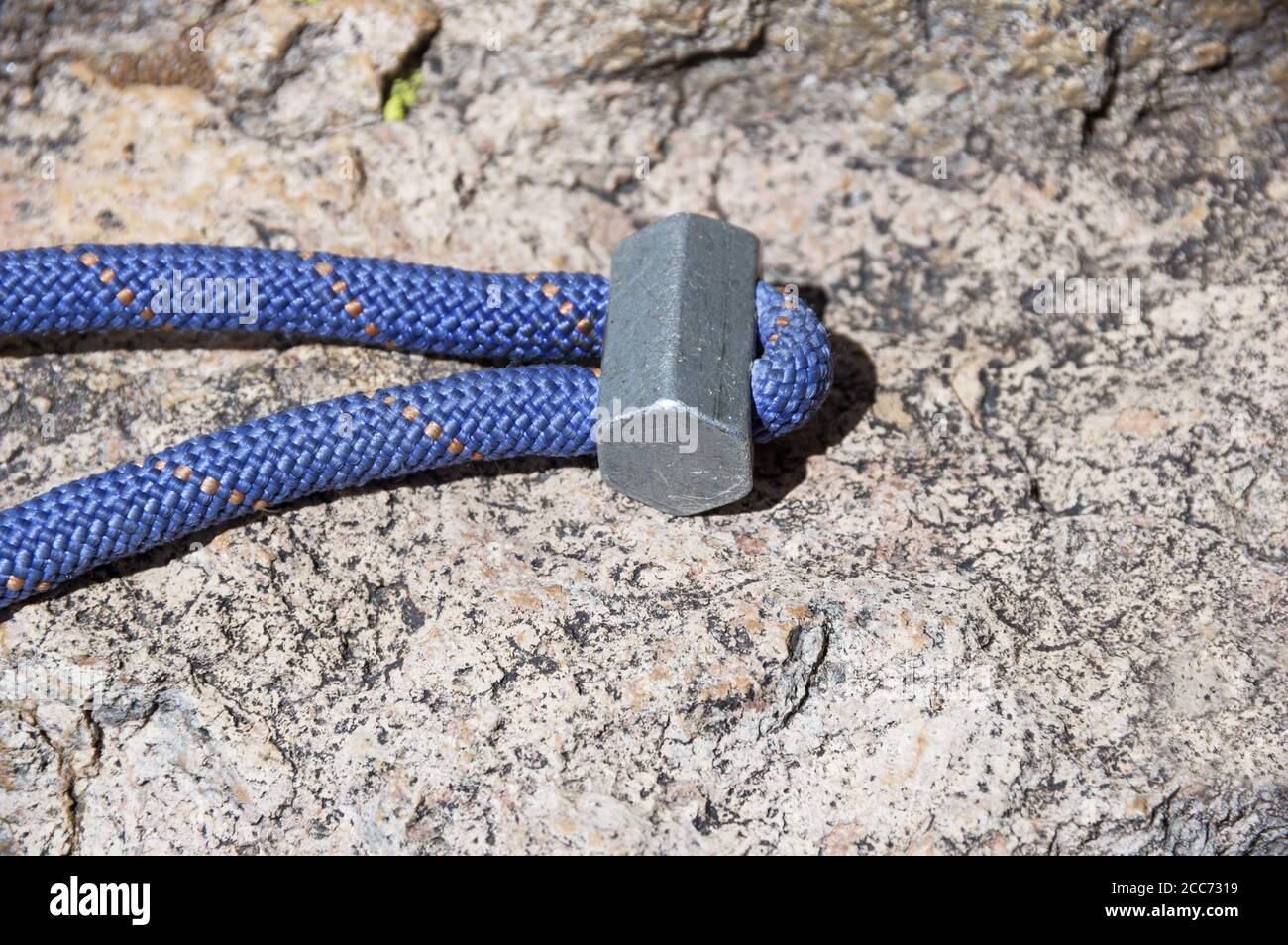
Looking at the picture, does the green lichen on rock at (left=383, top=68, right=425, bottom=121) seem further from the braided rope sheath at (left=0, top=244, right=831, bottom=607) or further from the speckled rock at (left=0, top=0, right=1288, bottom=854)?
the braided rope sheath at (left=0, top=244, right=831, bottom=607)

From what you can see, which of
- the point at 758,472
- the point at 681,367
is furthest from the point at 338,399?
the point at 758,472

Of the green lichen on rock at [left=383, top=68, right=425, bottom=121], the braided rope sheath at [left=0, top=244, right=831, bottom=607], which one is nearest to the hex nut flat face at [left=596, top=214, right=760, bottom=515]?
the braided rope sheath at [left=0, top=244, right=831, bottom=607]

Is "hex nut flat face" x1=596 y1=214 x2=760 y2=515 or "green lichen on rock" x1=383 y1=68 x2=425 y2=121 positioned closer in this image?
"hex nut flat face" x1=596 y1=214 x2=760 y2=515

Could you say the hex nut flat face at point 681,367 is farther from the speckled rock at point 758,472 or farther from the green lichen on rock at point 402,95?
the green lichen on rock at point 402,95

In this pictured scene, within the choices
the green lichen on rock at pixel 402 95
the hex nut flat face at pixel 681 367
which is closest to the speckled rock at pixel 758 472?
the green lichen on rock at pixel 402 95

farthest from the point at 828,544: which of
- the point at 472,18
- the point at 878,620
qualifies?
the point at 472,18

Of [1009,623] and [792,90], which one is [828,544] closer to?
[1009,623]
